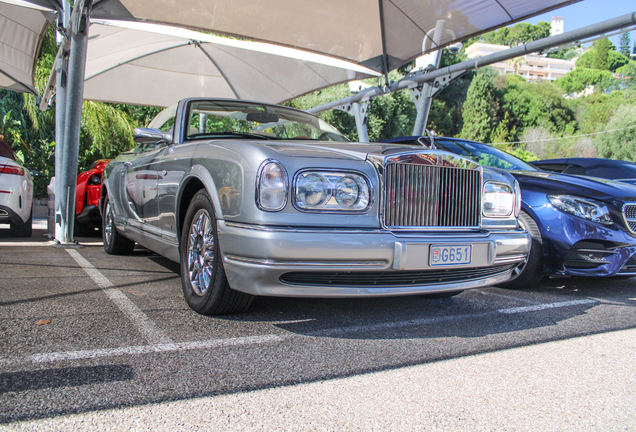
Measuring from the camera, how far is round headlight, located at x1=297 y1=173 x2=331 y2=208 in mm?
2512

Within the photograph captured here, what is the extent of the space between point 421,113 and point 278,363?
27.4ft

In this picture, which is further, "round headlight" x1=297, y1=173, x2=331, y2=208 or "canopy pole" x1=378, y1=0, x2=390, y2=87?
"canopy pole" x1=378, y1=0, x2=390, y2=87

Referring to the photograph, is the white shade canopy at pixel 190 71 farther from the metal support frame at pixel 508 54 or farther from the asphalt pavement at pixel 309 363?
the asphalt pavement at pixel 309 363

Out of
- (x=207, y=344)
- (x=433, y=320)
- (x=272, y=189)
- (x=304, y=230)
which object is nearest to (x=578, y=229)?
(x=433, y=320)

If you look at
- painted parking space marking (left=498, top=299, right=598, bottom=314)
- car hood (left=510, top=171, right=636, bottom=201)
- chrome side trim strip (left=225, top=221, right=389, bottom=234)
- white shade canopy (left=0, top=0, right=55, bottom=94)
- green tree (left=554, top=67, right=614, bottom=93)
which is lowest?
painted parking space marking (left=498, top=299, right=598, bottom=314)

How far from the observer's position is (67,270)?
4422mm

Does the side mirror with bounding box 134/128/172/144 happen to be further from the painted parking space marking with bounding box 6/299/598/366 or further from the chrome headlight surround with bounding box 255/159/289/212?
the painted parking space marking with bounding box 6/299/598/366

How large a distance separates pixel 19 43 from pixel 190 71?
135 inches

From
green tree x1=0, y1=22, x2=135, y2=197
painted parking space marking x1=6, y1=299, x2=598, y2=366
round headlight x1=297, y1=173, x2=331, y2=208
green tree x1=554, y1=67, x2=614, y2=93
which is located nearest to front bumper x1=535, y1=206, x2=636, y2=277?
painted parking space marking x1=6, y1=299, x2=598, y2=366

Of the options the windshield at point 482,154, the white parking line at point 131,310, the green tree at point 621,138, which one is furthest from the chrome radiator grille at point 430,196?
the green tree at point 621,138

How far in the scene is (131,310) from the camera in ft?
10.1

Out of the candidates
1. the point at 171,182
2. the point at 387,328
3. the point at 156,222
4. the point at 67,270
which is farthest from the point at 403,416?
the point at 67,270

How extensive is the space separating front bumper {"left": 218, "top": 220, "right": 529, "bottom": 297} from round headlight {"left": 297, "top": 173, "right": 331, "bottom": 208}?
0.51ft

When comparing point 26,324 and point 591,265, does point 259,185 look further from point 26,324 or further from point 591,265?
point 591,265
